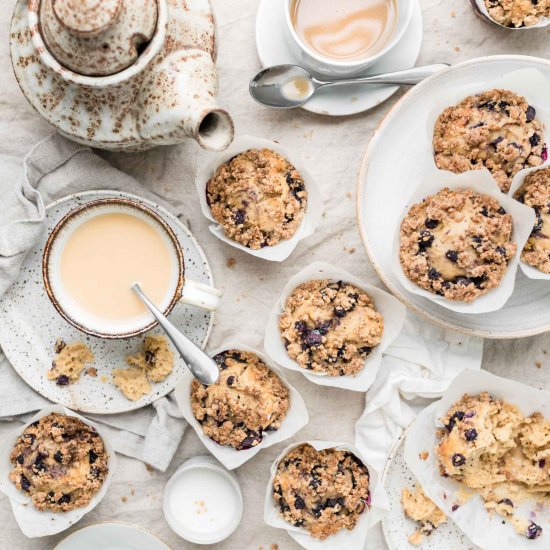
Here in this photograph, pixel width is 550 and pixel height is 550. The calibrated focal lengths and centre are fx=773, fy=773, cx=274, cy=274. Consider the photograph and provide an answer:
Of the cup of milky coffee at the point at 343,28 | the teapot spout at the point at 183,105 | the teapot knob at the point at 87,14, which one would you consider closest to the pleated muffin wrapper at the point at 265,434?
the teapot spout at the point at 183,105

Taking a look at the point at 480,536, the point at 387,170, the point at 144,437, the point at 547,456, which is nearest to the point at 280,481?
the point at 144,437

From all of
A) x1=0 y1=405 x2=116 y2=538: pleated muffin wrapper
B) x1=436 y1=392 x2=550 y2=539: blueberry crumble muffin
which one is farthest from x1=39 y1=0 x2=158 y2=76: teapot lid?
x1=436 y1=392 x2=550 y2=539: blueberry crumble muffin

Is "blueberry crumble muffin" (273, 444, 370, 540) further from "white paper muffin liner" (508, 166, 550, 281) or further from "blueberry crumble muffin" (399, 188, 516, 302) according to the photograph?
"white paper muffin liner" (508, 166, 550, 281)

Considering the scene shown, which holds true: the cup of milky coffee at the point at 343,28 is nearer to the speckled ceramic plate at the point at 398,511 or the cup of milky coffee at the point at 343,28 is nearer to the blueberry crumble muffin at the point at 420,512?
the speckled ceramic plate at the point at 398,511

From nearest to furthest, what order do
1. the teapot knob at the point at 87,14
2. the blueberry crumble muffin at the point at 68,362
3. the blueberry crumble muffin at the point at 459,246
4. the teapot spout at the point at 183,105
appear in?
the teapot knob at the point at 87,14 → the teapot spout at the point at 183,105 → the blueberry crumble muffin at the point at 459,246 → the blueberry crumble muffin at the point at 68,362

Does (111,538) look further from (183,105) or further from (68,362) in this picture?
(183,105)

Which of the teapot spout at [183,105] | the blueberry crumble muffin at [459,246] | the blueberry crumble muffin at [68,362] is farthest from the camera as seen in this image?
the blueberry crumble muffin at [68,362]

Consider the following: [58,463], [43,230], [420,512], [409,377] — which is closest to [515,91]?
[409,377]
